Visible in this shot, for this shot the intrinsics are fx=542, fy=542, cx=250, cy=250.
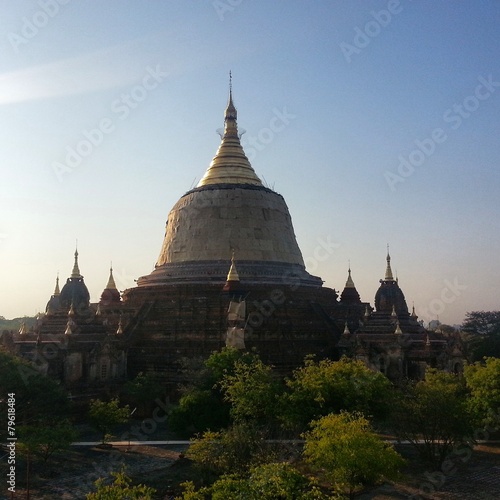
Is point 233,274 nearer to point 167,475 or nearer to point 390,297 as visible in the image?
point 390,297

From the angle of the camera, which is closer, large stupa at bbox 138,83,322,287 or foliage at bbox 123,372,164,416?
foliage at bbox 123,372,164,416

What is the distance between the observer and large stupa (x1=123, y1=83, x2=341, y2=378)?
152 feet

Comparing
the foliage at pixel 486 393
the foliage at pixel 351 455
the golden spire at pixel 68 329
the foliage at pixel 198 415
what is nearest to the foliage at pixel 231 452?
the foliage at pixel 351 455

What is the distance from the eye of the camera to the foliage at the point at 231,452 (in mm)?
24312

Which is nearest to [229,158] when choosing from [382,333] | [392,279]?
[392,279]

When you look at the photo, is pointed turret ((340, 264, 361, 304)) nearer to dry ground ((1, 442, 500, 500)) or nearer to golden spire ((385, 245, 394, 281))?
golden spire ((385, 245, 394, 281))

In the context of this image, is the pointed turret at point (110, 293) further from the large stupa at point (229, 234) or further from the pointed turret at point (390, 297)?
the pointed turret at point (390, 297)

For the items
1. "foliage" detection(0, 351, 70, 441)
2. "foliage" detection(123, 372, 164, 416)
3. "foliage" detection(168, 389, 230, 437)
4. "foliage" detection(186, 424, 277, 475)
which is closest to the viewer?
"foliage" detection(186, 424, 277, 475)

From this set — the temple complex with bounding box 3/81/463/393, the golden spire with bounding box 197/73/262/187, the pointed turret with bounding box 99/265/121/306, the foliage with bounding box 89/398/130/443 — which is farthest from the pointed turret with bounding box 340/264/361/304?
the foliage with bounding box 89/398/130/443

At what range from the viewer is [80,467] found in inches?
1163

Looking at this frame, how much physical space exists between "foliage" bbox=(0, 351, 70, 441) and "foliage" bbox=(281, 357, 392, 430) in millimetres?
14087

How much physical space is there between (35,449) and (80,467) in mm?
2764

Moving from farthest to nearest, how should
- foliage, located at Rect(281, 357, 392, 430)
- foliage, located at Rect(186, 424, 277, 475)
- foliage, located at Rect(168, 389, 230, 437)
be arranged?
foliage, located at Rect(168, 389, 230, 437) < foliage, located at Rect(281, 357, 392, 430) < foliage, located at Rect(186, 424, 277, 475)

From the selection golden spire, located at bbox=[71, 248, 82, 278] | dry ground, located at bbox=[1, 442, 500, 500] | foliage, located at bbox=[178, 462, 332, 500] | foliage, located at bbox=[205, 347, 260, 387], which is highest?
golden spire, located at bbox=[71, 248, 82, 278]
